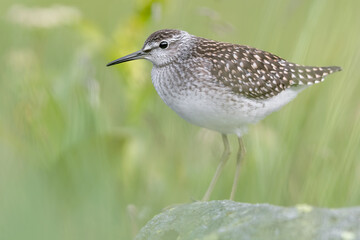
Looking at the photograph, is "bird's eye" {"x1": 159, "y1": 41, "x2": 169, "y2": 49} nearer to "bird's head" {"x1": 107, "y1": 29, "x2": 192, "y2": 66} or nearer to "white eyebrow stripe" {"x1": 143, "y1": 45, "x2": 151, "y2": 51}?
"bird's head" {"x1": 107, "y1": 29, "x2": 192, "y2": 66}

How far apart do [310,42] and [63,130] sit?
238 cm

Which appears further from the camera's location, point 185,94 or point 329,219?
point 185,94

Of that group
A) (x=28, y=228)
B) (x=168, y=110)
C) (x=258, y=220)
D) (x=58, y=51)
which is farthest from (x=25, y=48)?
(x=258, y=220)

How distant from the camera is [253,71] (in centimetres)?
534

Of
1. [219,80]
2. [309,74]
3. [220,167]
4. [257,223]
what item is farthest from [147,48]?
[257,223]

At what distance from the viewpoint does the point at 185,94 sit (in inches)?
197

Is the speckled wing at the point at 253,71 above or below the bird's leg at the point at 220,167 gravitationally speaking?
above

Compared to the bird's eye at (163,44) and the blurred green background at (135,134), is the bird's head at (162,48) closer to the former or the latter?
the bird's eye at (163,44)

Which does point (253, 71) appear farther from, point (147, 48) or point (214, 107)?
point (147, 48)

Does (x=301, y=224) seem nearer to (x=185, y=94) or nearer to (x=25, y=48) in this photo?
(x=185, y=94)

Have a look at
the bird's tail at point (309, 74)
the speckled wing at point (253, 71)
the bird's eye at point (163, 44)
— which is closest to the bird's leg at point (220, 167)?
the speckled wing at point (253, 71)

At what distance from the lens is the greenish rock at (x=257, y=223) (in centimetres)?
297

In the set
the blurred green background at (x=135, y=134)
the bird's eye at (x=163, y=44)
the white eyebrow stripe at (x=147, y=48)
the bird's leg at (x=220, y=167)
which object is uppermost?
the bird's eye at (x=163, y=44)

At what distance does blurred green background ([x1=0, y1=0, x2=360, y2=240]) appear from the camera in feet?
12.6
